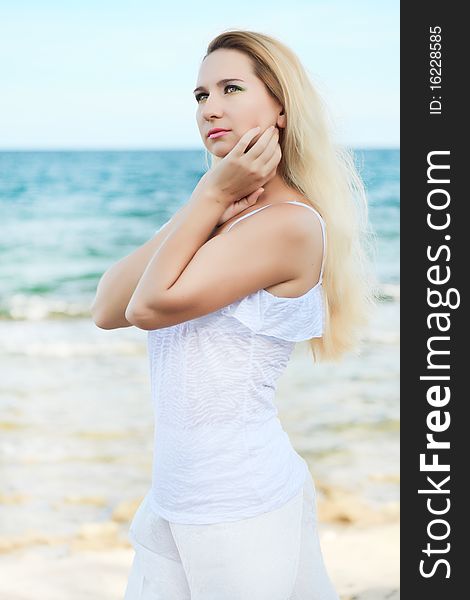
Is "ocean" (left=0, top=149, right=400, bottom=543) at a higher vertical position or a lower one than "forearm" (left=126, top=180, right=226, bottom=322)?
lower

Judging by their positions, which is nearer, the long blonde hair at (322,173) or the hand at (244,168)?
the hand at (244,168)

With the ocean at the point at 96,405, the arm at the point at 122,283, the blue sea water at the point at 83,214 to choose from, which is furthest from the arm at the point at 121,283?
the blue sea water at the point at 83,214

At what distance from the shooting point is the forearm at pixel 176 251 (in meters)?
1.67

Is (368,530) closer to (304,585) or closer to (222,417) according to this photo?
(304,585)

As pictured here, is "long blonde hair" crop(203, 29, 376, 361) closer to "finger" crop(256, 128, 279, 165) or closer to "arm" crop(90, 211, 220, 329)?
"finger" crop(256, 128, 279, 165)

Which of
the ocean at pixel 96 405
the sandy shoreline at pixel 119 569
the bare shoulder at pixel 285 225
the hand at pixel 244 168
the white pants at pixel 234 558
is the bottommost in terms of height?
the ocean at pixel 96 405

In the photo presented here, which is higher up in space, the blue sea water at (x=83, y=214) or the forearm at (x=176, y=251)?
the forearm at (x=176, y=251)

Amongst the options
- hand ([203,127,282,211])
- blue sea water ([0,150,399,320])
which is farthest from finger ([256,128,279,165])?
blue sea water ([0,150,399,320])

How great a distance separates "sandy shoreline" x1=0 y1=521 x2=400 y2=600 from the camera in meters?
3.80

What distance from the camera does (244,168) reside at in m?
1.69

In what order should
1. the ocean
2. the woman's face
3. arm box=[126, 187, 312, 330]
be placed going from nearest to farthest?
arm box=[126, 187, 312, 330] → the woman's face → the ocean

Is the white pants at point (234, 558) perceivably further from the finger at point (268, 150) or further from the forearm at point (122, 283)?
the finger at point (268, 150)

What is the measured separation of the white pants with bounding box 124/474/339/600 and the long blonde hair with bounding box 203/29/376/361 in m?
0.36

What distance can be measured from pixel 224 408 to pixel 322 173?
1.71 feet
